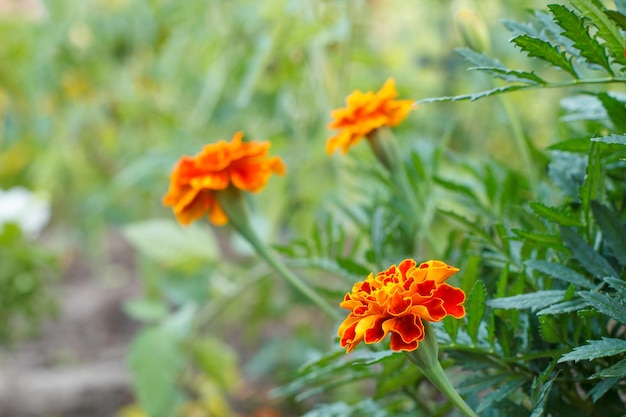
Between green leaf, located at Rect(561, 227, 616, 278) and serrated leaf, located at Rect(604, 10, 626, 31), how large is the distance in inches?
3.6

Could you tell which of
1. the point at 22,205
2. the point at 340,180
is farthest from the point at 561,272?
the point at 22,205

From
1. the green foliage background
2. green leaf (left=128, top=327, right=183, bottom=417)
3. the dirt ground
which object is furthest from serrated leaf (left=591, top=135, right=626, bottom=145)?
the dirt ground

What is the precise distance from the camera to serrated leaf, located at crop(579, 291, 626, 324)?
281mm

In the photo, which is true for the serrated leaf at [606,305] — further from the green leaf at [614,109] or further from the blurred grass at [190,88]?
the blurred grass at [190,88]

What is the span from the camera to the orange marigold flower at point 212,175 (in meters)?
0.41

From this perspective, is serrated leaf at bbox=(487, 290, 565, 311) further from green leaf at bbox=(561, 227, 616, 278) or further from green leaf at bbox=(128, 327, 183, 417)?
green leaf at bbox=(128, 327, 183, 417)

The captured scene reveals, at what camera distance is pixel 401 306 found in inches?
10.9

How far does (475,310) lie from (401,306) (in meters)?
0.06

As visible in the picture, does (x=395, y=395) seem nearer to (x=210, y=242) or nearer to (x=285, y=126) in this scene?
(x=210, y=242)

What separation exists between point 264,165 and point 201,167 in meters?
0.04

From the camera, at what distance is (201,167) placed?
411mm

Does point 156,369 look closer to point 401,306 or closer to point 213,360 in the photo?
point 213,360

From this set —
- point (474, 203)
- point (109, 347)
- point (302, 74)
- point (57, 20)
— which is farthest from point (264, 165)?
point (109, 347)

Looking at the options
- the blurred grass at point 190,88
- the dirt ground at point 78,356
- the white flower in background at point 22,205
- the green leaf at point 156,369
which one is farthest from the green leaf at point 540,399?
the white flower in background at point 22,205
